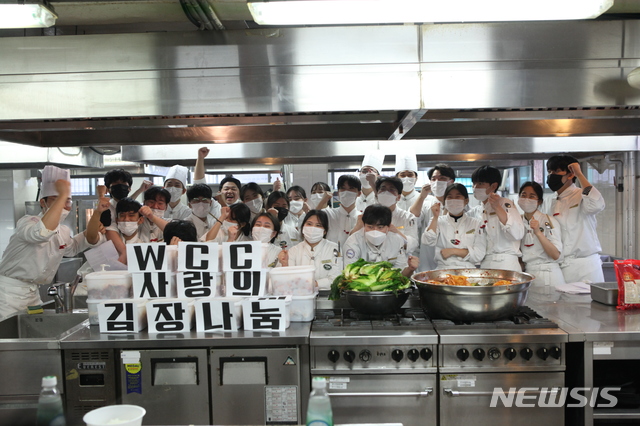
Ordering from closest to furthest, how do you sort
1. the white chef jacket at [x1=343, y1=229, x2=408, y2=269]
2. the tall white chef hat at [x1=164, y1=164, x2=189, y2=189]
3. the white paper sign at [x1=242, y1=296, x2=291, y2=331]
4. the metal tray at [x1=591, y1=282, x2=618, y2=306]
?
the white paper sign at [x1=242, y1=296, x2=291, y2=331], the metal tray at [x1=591, y1=282, x2=618, y2=306], the white chef jacket at [x1=343, y1=229, x2=408, y2=269], the tall white chef hat at [x1=164, y1=164, x2=189, y2=189]

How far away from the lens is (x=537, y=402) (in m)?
2.43

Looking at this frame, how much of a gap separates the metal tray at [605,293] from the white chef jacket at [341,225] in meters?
2.03

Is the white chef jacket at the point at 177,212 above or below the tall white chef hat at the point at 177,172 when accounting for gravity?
below

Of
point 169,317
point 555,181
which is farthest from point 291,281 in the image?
point 555,181

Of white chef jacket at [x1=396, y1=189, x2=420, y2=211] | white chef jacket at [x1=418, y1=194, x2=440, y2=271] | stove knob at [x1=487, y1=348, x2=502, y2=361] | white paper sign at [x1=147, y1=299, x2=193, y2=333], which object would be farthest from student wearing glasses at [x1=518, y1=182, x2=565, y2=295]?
white paper sign at [x1=147, y1=299, x2=193, y2=333]

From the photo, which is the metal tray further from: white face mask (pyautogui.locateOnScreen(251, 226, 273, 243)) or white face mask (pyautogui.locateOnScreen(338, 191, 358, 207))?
white face mask (pyautogui.locateOnScreen(251, 226, 273, 243))

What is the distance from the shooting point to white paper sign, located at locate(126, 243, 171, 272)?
2562mm

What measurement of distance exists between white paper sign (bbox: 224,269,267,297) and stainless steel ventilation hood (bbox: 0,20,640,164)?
98cm

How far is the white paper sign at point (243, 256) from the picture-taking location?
255cm

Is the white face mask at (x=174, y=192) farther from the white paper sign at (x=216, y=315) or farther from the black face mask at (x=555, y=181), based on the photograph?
the black face mask at (x=555, y=181)

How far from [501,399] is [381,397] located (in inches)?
23.5

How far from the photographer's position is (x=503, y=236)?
388 centimetres

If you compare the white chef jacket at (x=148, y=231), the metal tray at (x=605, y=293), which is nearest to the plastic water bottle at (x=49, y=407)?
the metal tray at (x=605, y=293)

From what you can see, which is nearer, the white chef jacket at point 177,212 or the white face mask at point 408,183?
the white face mask at point 408,183
